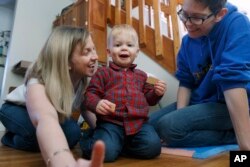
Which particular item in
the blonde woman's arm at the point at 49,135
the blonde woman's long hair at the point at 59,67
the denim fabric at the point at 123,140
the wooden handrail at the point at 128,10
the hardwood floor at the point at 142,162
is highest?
the wooden handrail at the point at 128,10

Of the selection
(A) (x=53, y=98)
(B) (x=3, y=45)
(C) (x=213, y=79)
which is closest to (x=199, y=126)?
(C) (x=213, y=79)

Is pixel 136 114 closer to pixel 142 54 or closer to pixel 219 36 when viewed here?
pixel 219 36

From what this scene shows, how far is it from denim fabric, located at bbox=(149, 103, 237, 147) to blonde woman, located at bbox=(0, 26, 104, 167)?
37cm

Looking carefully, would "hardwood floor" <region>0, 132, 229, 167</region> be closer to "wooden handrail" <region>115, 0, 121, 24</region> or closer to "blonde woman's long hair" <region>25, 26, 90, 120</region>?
"blonde woman's long hair" <region>25, 26, 90, 120</region>

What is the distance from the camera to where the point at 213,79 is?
0.83 meters

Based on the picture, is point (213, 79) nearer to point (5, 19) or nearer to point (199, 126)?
point (199, 126)

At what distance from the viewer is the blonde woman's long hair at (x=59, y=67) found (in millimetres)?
767

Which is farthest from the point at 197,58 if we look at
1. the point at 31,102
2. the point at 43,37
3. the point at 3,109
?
the point at 43,37

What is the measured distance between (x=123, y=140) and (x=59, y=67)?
337mm

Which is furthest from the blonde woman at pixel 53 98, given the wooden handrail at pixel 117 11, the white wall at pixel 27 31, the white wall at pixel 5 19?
the white wall at pixel 5 19

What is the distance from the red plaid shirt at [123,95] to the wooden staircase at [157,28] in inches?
29.0

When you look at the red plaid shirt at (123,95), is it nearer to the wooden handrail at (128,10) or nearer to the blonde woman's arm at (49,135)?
the blonde woman's arm at (49,135)

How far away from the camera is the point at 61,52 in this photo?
2.81 feet

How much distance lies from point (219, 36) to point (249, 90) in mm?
226
